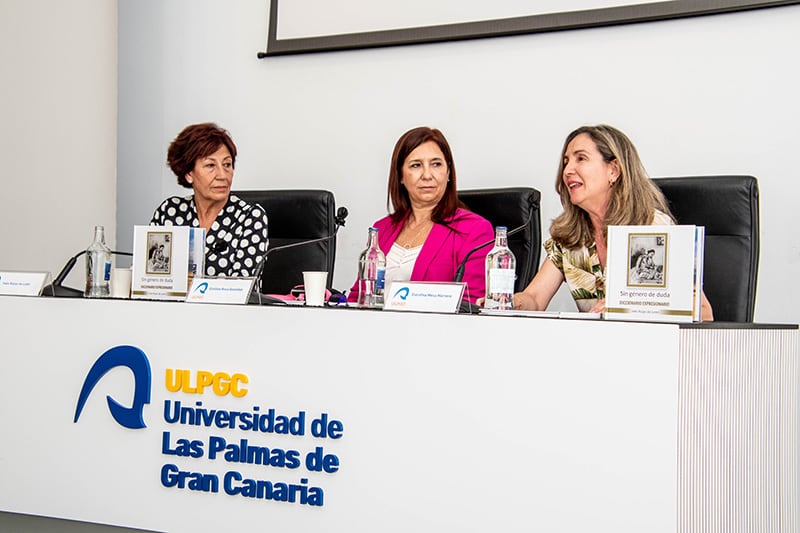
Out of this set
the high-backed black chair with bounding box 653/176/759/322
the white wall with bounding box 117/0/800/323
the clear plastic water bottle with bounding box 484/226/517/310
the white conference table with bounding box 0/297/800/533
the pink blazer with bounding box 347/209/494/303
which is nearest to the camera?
the white conference table with bounding box 0/297/800/533

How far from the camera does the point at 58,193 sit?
3496mm

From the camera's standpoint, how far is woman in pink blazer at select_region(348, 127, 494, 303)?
8.21ft

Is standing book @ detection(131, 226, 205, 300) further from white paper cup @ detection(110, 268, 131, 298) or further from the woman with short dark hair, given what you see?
the woman with short dark hair

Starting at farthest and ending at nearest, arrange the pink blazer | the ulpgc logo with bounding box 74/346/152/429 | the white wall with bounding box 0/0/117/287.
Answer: the white wall with bounding box 0/0/117/287 < the pink blazer < the ulpgc logo with bounding box 74/346/152/429

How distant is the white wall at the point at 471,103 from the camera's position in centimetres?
281

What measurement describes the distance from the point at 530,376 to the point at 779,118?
5.79 ft

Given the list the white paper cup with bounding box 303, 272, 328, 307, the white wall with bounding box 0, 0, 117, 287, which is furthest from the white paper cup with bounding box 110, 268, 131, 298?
the white wall with bounding box 0, 0, 117, 287

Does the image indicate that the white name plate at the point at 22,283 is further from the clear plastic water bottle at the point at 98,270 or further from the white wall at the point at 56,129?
the white wall at the point at 56,129

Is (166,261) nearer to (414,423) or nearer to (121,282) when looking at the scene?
(121,282)

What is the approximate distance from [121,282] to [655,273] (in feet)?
3.78

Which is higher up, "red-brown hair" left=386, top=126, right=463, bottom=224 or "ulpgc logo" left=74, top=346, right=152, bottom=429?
"red-brown hair" left=386, top=126, right=463, bottom=224

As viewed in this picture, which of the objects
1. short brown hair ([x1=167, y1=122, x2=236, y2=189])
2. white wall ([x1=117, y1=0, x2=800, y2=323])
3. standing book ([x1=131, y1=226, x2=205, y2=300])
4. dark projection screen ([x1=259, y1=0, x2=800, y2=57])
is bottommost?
standing book ([x1=131, y1=226, x2=205, y2=300])

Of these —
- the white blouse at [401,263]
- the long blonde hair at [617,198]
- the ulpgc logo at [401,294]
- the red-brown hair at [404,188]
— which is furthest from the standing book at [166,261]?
the long blonde hair at [617,198]

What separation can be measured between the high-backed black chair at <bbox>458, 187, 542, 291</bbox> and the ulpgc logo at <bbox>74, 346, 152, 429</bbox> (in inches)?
42.9
